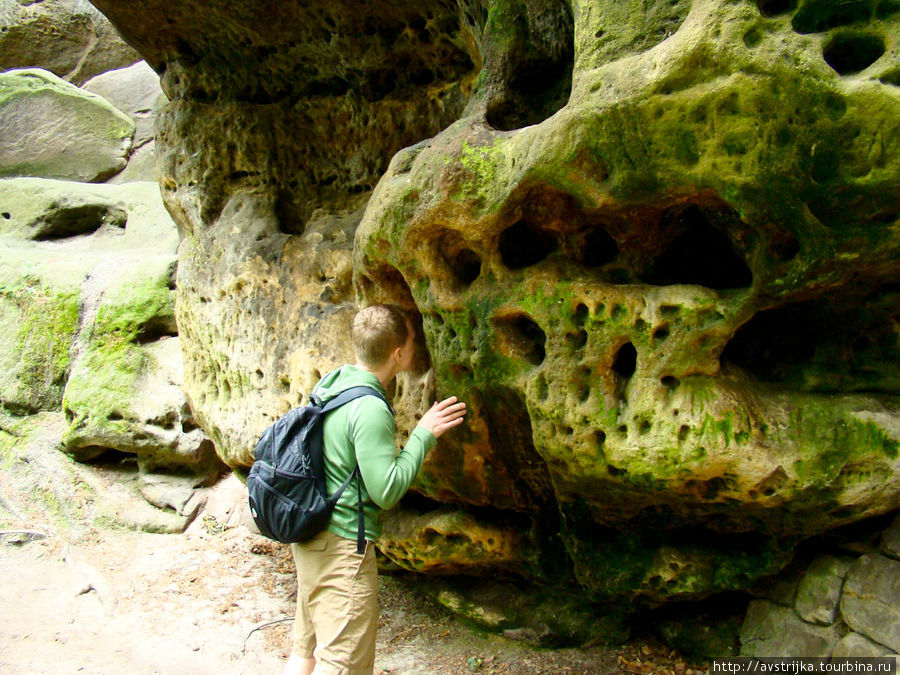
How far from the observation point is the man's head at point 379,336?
106 inches

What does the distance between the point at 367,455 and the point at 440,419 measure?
36 centimetres

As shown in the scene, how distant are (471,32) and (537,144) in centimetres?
132

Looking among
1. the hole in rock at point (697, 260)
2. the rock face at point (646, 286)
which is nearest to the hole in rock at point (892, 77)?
the rock face at point (646, 286)

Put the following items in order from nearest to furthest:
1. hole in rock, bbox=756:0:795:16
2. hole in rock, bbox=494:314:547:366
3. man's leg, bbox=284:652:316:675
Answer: hole in rock, bbox=756:0:795:16
man's leg, bbox=284:652:316:675
hole in rock, bbox=494:314:547:366

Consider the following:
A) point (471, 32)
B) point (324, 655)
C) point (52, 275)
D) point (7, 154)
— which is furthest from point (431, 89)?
point (7, 154)

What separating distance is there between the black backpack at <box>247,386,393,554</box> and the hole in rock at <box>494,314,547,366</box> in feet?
1.99

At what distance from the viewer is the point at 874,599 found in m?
2.52

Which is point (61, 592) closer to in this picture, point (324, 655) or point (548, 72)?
point (324, 655)

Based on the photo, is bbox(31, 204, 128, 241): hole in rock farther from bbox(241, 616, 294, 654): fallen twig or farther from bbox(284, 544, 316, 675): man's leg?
bbox(284, 544, 316, 675): man's leg

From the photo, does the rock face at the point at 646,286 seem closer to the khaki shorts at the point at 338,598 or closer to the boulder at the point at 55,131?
the khaki shorts at the point at 338,598

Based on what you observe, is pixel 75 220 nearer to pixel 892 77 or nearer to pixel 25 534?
pixel 25 534

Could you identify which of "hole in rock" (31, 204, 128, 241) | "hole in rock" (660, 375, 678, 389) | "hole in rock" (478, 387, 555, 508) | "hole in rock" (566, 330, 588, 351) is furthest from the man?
"hole in rock" (31, 204, 128, 241)

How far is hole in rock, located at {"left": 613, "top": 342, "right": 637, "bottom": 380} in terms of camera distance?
262 cm

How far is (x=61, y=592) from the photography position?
4137 millimetres
